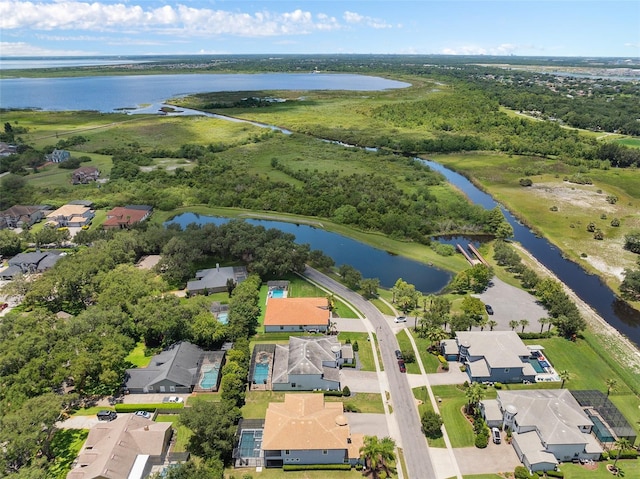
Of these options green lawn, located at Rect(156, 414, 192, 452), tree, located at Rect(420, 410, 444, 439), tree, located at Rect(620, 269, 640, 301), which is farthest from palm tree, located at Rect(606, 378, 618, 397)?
green lawn, located at Rect(156, 414, 192, 452)

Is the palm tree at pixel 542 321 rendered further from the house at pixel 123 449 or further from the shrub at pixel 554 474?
the house at pixel 123 449

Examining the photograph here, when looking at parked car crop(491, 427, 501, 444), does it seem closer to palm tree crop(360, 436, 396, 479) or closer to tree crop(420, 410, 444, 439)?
tree crop(420, 410, 444, 439)

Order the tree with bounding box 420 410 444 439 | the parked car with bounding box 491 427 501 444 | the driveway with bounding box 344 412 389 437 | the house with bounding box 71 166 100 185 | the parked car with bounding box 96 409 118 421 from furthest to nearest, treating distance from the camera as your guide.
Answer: the house with bounding box 71 166 100 185
the parked car with bounding box 96 409 118 421
the driveway with bounding box 344 412 389 437
the tree with bounding box 420 410 444 439
the parked car with bounding box 491 427 501 444

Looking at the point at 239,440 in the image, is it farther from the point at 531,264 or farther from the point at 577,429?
the point at 531,264

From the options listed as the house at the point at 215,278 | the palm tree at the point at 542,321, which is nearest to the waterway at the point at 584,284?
the palm tree at the point at 542,321

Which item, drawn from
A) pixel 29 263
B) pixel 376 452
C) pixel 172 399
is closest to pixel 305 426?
pixel 376 452

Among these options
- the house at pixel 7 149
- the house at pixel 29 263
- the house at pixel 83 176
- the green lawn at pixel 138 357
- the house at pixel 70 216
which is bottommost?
the house at pixel 7 149
